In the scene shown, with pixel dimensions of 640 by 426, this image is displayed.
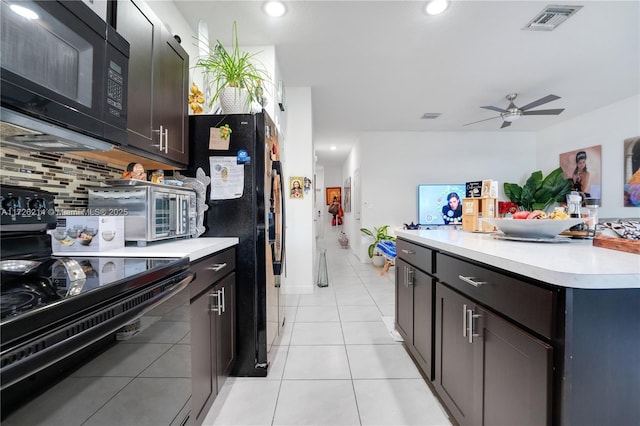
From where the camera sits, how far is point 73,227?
3.71 feet

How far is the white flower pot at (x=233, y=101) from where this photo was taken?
1.83 meters

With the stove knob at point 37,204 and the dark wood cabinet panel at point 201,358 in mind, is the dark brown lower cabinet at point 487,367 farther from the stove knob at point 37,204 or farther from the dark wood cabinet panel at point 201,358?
the stove knob at point 37,204

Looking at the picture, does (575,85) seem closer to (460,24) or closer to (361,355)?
(460,24)

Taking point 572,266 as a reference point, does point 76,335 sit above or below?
below

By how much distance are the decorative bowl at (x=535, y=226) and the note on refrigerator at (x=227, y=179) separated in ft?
4.98

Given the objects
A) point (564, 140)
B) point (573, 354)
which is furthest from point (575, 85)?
point (573, 354)

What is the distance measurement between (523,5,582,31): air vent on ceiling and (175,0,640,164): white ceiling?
0.06 metres

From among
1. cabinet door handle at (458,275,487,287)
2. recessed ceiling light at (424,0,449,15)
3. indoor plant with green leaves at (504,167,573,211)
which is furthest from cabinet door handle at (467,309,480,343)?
indoor plant with green leaves at (504,167,573,211)

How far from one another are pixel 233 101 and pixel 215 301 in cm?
132

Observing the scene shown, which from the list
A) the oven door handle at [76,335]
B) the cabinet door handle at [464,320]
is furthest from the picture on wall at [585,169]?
the oven door handle at [76,335]

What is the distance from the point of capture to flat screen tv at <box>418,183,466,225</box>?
221 inches

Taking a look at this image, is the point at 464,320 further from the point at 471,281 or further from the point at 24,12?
the point at 24,12

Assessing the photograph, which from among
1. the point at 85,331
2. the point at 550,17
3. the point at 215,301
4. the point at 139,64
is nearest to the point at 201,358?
the point at 215,301

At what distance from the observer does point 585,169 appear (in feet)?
15.9
